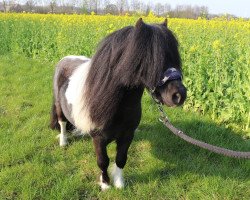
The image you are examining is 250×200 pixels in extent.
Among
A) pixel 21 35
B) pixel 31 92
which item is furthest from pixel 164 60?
pixel 21 35

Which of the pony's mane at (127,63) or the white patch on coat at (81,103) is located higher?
the pony's mane at (127,63)

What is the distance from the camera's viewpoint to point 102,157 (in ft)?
11.9

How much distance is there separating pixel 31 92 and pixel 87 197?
4384 millimetres

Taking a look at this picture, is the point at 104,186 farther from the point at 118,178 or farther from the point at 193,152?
Result: the point at 193,152

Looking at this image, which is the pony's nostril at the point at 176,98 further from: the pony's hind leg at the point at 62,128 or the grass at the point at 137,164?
the pony's hind leg at the point at 62,128

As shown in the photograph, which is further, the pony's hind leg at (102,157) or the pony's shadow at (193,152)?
the pony's shadow at (193,152)

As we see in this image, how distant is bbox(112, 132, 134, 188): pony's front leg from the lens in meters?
3.63

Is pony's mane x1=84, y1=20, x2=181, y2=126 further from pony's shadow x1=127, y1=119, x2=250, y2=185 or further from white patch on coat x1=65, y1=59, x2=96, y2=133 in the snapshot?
pony's shadow x1=127, y1=119, x2=250, y2=185

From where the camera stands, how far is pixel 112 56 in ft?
8.83

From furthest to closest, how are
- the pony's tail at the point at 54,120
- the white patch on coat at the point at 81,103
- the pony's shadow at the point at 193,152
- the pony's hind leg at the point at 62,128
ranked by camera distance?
1. the pony's tail at the point at 54,120
2. the pony's hind leg at the point at 62,128
3. the pony's shadow at the point at 193,152
4. the white patch on coat at the point at 81,103

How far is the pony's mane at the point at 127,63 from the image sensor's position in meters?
2.46

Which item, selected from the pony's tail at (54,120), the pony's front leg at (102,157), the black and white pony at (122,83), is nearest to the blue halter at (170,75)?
the black and white pony at (122,83)

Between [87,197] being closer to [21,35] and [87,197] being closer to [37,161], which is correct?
[37,161]

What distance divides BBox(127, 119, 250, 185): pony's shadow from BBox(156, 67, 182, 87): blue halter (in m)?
1.99
